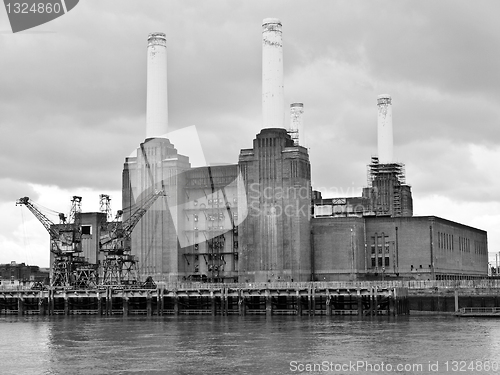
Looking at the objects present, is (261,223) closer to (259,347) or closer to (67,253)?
(67,253)

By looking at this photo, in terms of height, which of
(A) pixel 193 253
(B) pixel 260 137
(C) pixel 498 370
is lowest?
(C) pixel 498 370

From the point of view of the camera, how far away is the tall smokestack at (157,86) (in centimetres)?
13662

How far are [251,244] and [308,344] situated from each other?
215 ft

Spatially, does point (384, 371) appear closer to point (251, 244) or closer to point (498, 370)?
point (498, 370)

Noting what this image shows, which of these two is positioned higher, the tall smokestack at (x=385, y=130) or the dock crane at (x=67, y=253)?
the tall smokestack at (x=385, y=130)

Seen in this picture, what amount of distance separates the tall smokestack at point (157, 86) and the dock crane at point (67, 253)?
22.3m

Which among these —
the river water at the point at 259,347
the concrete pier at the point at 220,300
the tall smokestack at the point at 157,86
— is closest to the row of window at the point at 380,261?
the concrete pier at the point at 220,300

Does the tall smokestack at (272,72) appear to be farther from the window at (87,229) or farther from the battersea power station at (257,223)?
the window at (87,229)

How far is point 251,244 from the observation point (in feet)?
430

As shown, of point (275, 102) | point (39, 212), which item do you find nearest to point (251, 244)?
point (275, 102)

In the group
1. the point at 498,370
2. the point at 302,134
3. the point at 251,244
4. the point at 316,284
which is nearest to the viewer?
the point at 498,370

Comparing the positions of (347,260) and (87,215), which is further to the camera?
(87,215)

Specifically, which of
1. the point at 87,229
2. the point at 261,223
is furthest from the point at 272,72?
the point at 87,229

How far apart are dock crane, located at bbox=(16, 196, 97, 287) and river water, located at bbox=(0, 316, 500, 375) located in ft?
93.3
